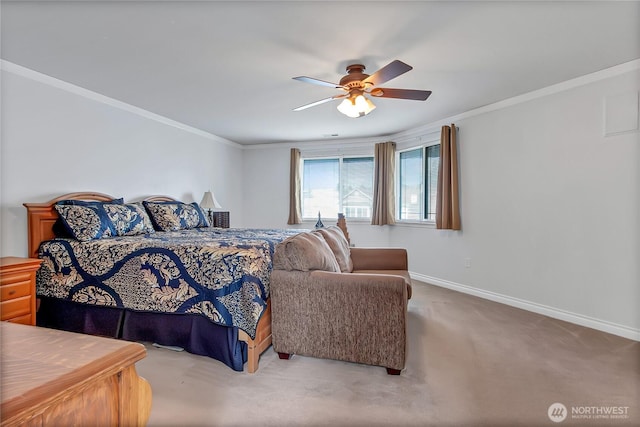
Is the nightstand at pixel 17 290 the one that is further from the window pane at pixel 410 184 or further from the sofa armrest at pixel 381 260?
the window pane at pixel 410 184

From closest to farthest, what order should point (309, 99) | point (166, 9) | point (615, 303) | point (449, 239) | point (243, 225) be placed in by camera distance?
point (166, 9), point (615, 303), point (309, 99), point (449, 239), point (243, 225)

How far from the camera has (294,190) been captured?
5750 millimetres

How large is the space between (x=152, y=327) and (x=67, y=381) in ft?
7.12

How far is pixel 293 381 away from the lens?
200cm

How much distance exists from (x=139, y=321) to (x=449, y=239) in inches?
149

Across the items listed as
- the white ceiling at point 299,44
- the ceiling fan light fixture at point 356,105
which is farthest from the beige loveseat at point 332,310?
the white ceiling at point 299,44

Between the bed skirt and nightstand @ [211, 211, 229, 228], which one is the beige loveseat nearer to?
the bed skirt

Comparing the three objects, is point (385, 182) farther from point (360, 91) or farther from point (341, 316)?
point (341, 316)

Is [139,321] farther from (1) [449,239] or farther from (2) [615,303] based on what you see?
(2) [615,303]

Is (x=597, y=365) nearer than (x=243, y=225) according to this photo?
Yes

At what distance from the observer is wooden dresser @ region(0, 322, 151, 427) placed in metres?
0.45

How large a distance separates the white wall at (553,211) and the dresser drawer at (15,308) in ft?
14.7

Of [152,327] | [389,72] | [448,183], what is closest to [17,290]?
[152,327]

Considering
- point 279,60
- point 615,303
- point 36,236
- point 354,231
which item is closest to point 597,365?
point 615,303
